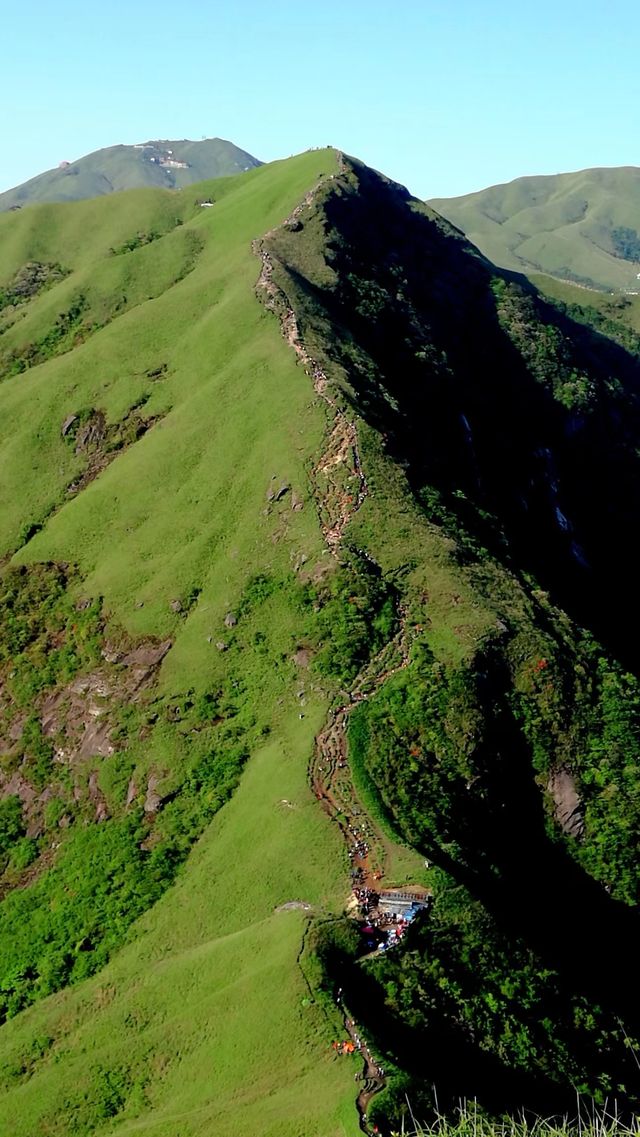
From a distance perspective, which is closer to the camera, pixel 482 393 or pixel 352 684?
pixel 352 684

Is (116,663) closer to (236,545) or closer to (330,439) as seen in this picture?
(236,545)

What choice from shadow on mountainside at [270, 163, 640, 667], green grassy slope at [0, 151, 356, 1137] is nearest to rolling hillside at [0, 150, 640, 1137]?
green grassy slope at [0, 151, 356, 1137]

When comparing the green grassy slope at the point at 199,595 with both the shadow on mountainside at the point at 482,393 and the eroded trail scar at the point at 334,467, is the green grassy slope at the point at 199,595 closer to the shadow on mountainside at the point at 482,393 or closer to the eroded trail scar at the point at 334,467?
the eroded trail scar at the point at 334,467

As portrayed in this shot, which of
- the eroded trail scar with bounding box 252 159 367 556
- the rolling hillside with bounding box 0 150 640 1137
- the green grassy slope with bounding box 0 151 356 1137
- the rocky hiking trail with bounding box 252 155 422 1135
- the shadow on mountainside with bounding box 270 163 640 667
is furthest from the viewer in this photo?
the shadow on mountainside with bounding box 270 163 640 667

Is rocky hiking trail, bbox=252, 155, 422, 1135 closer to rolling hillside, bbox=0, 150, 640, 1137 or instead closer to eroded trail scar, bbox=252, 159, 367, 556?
eroded trail scar, bbox=252, 159, 367, 556

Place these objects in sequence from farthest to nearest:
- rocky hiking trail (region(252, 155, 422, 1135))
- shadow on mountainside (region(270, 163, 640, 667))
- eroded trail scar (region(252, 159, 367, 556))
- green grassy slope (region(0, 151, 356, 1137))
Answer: shadow on mountainside (region(270, 163, 640, 667)) → eroded trail scar (region(252, 159, 367, 556)) → rocky hiking trail (region(252, 155, 422, 1135)) → green grassy slope (region(0, 151, 356, 1137))

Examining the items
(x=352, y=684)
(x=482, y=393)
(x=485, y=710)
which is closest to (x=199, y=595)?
(x=352, y=684)

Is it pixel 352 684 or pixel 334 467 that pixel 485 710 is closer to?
pixel 352 684
